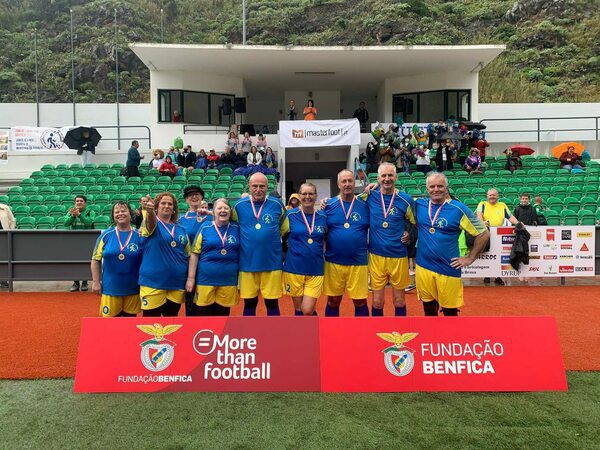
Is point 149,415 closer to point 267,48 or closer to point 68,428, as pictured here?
point 68,428

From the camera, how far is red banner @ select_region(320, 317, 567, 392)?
13.4ft

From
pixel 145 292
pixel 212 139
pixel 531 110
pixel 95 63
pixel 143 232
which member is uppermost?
pixel 95 63

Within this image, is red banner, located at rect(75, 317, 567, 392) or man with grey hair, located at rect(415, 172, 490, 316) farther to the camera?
man with grey hair, located at rect(415, 172, 490, 316)

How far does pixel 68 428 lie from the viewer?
11.6 feet

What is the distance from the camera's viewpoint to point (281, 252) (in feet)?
16.3

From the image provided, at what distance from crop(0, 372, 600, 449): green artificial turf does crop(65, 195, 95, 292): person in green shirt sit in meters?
5.22

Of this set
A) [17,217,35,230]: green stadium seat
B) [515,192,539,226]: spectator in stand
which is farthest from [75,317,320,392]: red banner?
[17,217,35,230]: green stadium seat

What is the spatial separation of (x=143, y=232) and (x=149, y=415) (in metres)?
1.66

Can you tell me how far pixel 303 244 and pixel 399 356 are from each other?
1.54m

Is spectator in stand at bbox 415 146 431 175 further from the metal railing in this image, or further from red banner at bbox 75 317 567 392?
red banner at bbox 75 317 567 392

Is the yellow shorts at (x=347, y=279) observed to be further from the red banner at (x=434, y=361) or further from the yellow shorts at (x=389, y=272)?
the red banner at (x=434, y=361)

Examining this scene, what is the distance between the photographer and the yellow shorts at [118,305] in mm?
4605

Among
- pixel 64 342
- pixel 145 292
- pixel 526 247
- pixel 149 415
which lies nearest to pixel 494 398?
pixel 149 415

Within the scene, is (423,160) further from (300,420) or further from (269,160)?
(300,420)
